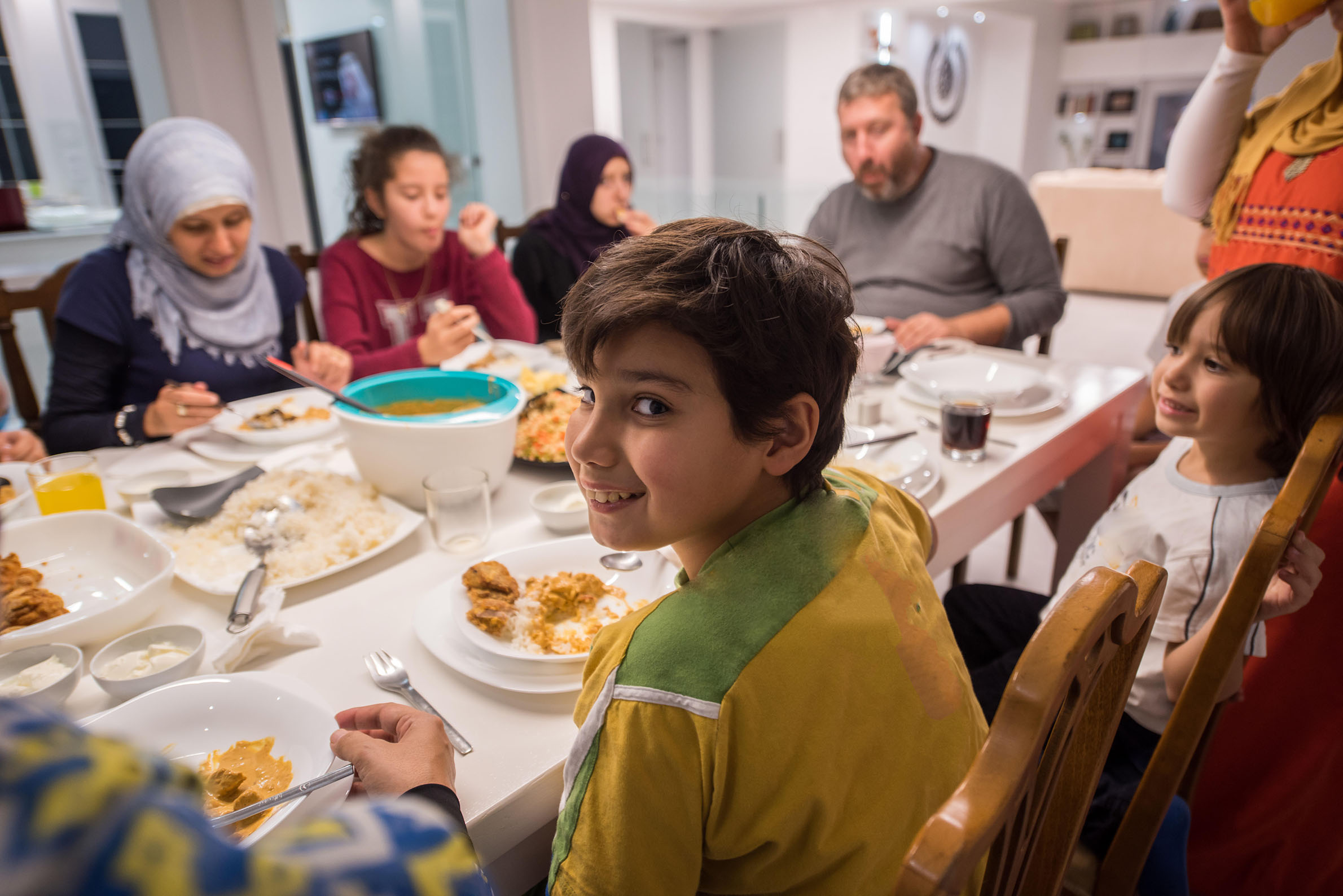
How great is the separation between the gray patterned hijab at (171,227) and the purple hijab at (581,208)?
1213 millimetres

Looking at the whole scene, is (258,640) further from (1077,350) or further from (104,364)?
(1077,350)

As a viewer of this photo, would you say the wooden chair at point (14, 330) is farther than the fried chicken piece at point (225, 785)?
Yes

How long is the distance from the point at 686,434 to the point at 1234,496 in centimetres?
88

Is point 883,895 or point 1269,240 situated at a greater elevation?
point 1269,240

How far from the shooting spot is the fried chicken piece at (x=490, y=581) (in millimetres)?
965

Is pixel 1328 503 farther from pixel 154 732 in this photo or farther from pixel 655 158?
pixel 655 158

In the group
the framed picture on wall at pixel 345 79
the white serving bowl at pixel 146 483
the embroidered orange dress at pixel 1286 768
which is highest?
the framed picture on wall at pixel 345 79

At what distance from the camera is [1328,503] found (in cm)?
108

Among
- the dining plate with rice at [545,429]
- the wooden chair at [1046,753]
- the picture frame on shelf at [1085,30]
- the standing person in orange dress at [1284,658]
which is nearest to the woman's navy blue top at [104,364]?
the dining plate with rice at [545,429]

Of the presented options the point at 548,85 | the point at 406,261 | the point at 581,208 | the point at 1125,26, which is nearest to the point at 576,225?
the point at 581,208

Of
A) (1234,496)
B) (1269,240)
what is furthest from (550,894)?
(1269,240)

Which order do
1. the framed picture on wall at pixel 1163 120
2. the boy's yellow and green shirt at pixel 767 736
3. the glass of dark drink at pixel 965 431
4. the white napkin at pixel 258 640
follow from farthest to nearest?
the framed picture on wall at pixel 1163 120 < the glass of dark drink at pixel 965 431 < the white napkin at pixel 258 640 < the boy's yellow and green shirt at pixel 767 736

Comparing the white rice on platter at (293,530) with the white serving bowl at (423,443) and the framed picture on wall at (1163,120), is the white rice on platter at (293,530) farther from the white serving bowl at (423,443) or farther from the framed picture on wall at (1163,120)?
the framed picture on wall at (1163,120)

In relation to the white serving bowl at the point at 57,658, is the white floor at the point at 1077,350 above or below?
below
